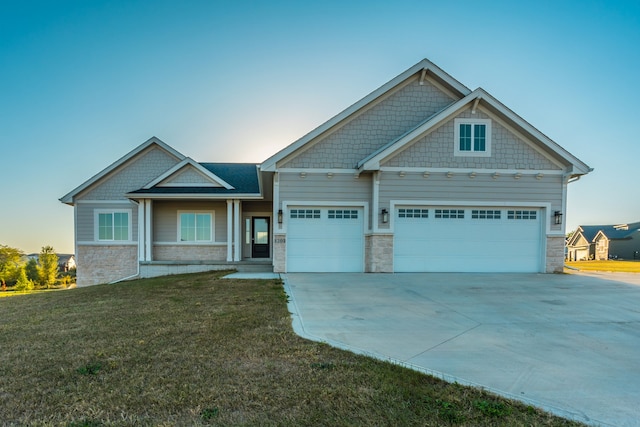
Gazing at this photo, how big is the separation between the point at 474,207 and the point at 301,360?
956 cm

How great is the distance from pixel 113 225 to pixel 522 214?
55.3 ft

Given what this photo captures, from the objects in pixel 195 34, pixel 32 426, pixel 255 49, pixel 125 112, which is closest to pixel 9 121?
pixel 125 112

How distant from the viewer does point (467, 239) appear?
11.1 meters

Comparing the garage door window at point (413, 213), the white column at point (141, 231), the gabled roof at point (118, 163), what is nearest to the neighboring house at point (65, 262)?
the gabled roof at point (118, 163)

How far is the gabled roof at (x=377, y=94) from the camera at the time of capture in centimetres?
1060

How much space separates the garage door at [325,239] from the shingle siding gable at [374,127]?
165 centimetres

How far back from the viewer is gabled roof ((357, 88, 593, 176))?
10.4m

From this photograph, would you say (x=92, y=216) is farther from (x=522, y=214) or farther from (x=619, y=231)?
A: (x=619, y=231)

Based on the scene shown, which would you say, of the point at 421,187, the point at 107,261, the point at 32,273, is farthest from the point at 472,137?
the point at 32,273

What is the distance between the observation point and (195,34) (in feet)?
43.8

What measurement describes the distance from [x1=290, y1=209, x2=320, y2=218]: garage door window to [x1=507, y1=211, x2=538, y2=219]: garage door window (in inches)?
267

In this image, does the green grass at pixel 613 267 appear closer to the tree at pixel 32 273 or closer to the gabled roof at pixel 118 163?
the gabled roof at pixel 118 163

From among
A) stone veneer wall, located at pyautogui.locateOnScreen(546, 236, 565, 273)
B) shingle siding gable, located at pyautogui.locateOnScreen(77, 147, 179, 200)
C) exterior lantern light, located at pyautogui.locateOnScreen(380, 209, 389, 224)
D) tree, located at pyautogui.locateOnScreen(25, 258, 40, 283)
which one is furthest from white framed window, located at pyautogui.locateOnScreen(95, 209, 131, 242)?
tree, located at pyautogui.locateOnScreen(25, 258, 40, 283)

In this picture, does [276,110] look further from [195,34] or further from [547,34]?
[547,34]
